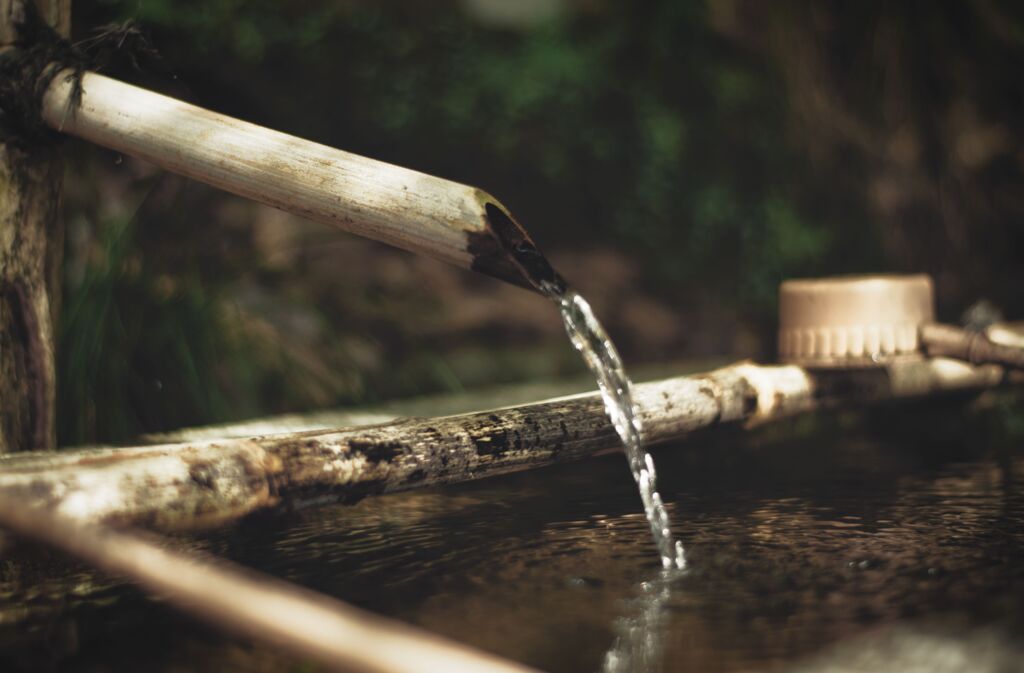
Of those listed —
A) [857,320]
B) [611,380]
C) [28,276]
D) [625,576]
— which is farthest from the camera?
[857,320]

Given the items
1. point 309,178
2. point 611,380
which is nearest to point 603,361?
point 611,380

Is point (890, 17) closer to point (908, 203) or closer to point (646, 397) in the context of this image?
point (908, 203)

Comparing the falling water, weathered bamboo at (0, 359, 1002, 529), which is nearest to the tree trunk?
weathered bamboo at (0, 359, 1002, 529)

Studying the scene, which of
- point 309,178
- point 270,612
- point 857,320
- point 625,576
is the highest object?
point 309,178

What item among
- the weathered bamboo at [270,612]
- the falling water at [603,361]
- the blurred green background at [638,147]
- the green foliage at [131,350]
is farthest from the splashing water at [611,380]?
the blurred green background at [638,147]

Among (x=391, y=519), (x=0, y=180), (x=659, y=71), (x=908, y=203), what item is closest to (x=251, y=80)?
(x=659, y=71)

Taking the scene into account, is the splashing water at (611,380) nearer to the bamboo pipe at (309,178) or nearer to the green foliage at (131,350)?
the bamboo pipe at (309,178)

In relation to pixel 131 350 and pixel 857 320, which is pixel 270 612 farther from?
pixel 131 350
